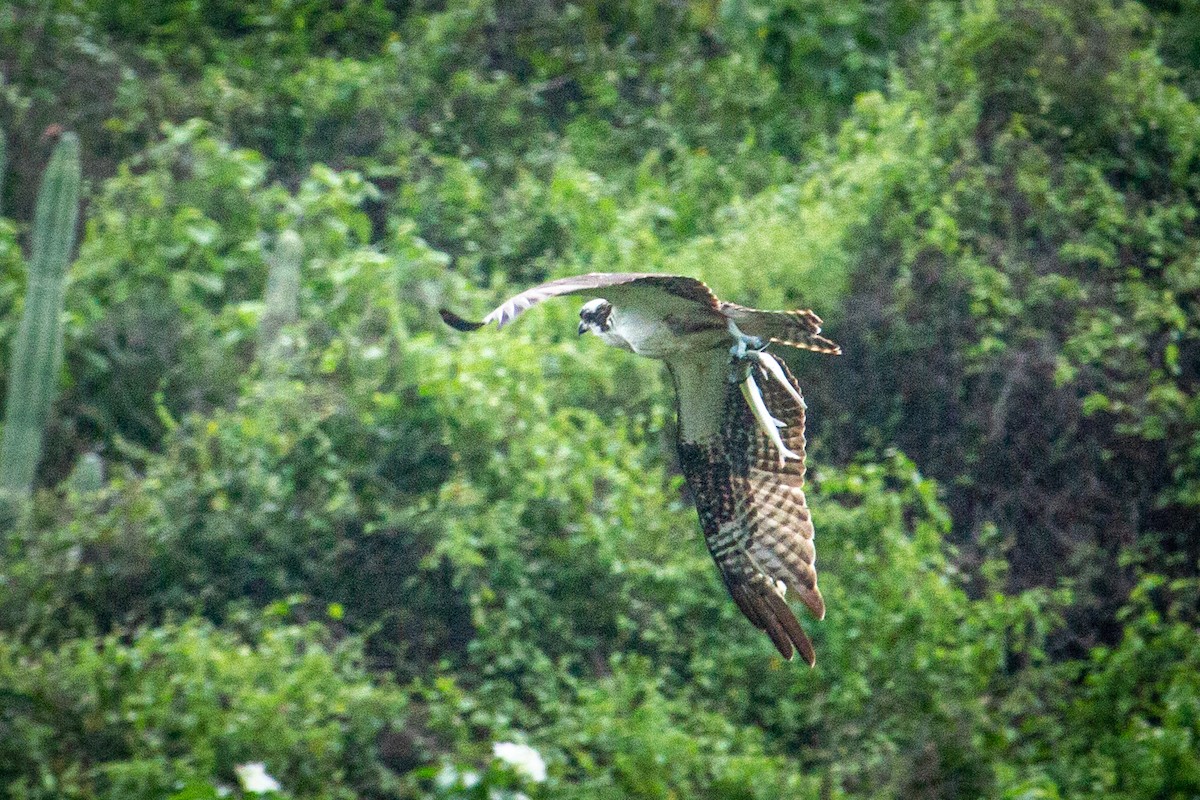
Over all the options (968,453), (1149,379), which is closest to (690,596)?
(968,453)

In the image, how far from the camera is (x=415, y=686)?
266 inches

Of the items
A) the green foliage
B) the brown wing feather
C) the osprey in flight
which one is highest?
the brown wing feather

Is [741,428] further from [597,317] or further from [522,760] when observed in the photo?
[522,760]

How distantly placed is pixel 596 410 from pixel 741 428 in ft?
8.16

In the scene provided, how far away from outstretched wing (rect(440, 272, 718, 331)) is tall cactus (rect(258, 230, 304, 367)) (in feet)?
11.2

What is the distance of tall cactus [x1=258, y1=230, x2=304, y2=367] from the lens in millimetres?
7512

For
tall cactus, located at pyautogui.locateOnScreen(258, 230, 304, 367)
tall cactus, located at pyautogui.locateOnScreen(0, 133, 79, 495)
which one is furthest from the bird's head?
tall cactus, located at pyautogui.locateOnScreen(0, 133, 79, 495)

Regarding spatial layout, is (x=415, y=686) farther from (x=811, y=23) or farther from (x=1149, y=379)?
(x=811, y=23)

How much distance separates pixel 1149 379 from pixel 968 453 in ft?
2.88

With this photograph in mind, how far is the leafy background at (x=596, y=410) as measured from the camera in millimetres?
6605

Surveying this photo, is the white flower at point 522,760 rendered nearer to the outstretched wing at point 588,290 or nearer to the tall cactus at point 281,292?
the outstretched wing at point 588,290

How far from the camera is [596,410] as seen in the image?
7617 millimetres

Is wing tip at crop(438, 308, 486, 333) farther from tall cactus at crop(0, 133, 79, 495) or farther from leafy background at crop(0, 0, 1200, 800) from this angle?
tall cactus at crop(0, 133, 79, 495)

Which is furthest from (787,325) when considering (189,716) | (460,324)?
(189,716)
